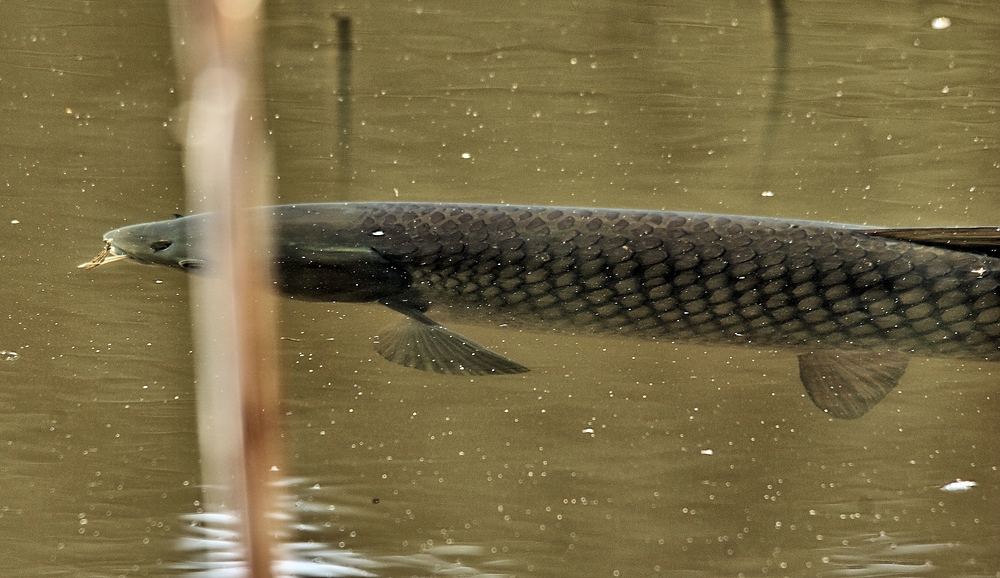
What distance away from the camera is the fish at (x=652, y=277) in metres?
1.90

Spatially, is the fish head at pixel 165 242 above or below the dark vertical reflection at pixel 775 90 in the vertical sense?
below

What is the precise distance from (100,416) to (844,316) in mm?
1785

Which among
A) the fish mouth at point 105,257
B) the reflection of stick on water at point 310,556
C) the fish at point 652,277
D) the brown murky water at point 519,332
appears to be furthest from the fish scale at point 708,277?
the fish mouth at point 105,257

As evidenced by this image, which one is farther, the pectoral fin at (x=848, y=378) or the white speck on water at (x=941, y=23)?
the white speck on water at (x=941, y=23)

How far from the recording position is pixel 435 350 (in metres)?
2.16

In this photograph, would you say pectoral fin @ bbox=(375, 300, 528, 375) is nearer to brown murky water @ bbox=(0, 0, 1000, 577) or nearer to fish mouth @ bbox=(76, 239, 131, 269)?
brown murky water @ bbox=(0, 0, 1000, 577)

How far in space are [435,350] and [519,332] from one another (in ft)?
1.12

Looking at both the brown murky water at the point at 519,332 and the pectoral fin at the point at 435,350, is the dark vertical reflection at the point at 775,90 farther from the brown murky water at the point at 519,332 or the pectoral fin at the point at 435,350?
the pectoral fin at the point at 435,350

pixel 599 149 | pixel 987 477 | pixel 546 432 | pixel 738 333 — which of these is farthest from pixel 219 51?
pixel 599 149

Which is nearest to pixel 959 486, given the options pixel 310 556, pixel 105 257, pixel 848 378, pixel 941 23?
pixel 848 378

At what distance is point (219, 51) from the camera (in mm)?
459

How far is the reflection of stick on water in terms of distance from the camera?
6.40ft

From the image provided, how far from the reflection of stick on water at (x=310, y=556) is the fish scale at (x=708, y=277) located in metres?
0.56

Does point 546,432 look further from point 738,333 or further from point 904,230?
point 904,230
